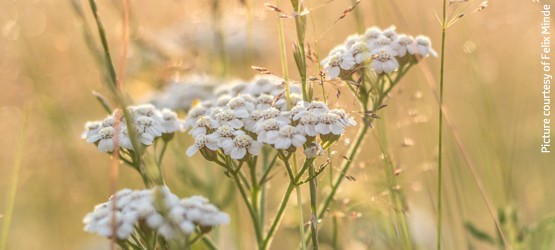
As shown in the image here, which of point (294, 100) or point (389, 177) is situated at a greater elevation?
point (294, 100)

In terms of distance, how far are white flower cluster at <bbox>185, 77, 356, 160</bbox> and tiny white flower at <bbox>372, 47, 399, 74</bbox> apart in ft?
1.29

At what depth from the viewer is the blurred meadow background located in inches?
180

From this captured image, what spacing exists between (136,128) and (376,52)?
125 centimetres

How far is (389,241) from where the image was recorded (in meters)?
4.38

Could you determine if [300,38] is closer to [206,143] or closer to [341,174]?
[206,143]

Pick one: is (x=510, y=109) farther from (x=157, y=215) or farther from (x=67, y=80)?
(x=157, y=215)

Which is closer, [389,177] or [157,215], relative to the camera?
[157,215]

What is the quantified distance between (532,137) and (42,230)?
4.57 metres

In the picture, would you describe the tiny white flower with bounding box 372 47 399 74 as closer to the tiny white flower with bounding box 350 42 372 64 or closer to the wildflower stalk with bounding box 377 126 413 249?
the tiny white flower with bounding box 350 42 372 64

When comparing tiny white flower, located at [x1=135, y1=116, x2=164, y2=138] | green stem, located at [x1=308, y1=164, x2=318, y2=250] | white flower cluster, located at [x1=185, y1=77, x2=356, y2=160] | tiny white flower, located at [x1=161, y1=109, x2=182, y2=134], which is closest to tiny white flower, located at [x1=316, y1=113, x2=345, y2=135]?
white flower cluster, located at [x1=185, y1=77, x2=356, y2=160]

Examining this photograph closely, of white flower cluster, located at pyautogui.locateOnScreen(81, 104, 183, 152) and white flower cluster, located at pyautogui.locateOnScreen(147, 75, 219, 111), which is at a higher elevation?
white flower cluster, located at pyautogui.locateOnScreen(147, 75, 219, 111)

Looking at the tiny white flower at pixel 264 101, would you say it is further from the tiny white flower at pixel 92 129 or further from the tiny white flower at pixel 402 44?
the tiny white flower at pixel 92 129

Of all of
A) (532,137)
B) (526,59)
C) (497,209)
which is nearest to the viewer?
(497,209)

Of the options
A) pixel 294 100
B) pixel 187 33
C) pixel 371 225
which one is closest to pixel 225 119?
pixel 294 100
